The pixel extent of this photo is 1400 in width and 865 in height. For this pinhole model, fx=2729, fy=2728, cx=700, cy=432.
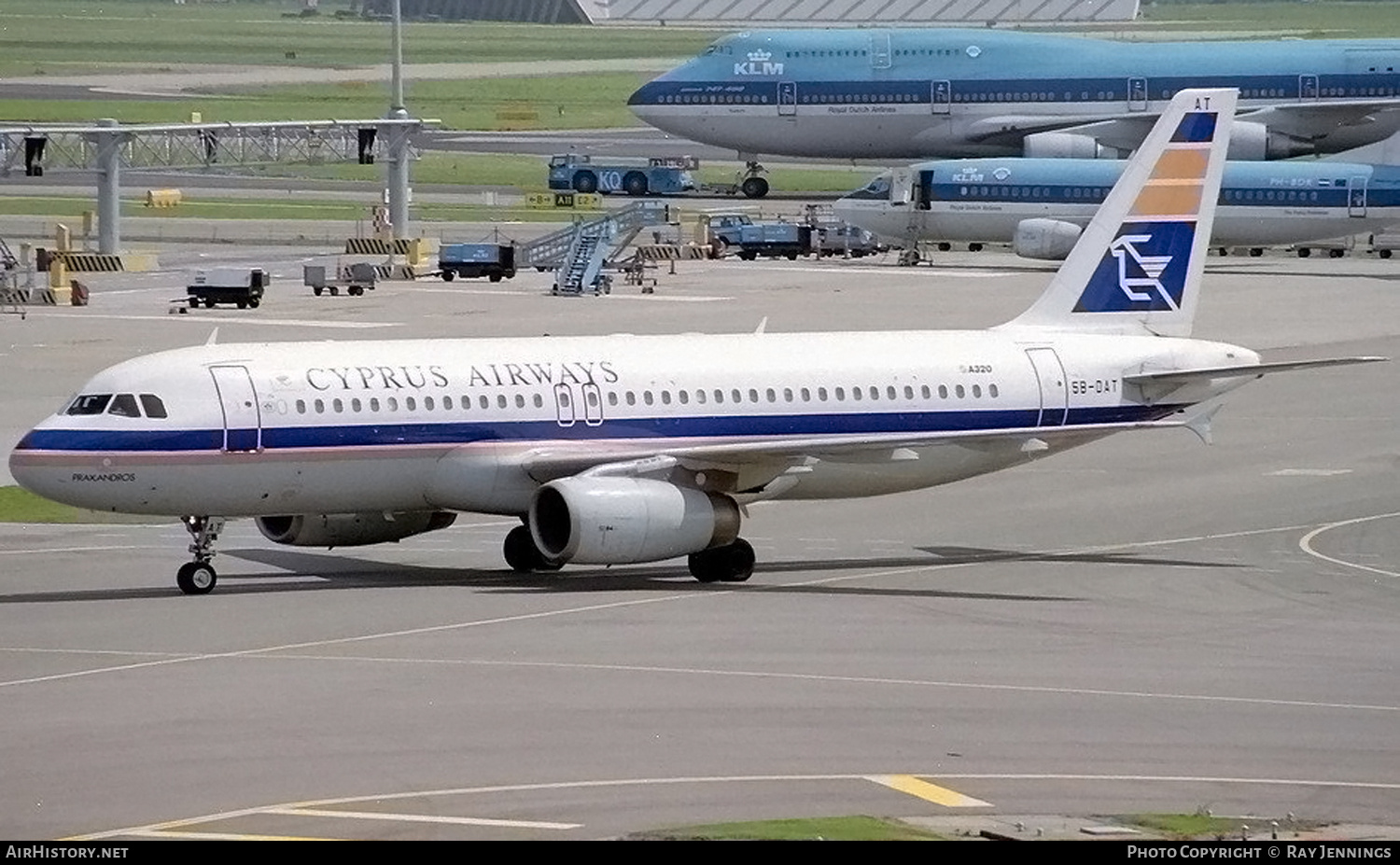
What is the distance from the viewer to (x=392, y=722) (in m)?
29.7

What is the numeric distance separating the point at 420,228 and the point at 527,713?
95.7 meters

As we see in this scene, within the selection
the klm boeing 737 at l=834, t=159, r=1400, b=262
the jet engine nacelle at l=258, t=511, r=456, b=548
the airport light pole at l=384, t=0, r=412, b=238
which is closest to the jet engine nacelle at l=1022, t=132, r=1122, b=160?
the klm boeing 737 at l=834, t=159, r=1400, b=262

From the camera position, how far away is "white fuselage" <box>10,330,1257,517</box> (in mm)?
38906

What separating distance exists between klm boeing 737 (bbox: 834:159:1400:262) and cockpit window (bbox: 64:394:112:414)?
77622 millimetres

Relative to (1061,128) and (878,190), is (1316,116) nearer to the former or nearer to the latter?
(1061,128)

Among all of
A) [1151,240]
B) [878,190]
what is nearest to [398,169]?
[878,190]

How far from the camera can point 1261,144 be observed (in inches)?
5002

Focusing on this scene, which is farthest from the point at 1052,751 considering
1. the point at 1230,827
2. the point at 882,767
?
the point at 1230,827

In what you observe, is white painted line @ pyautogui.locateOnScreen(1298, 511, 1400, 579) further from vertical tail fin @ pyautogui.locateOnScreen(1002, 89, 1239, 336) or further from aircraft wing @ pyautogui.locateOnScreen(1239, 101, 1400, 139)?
aircraft wing @ pyautogui.locateOnScreen(1239, 101, 1400, 139)

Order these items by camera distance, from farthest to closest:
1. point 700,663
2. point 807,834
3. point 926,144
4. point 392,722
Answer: point 926,144 < point 700,663 < point 392,722 < point 807,834

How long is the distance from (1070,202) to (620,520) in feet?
257

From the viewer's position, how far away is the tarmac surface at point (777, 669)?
25781 mm

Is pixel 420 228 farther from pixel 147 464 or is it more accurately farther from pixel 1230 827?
pixel 1230 827

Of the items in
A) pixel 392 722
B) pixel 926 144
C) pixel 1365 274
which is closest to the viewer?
pixel 392 722
